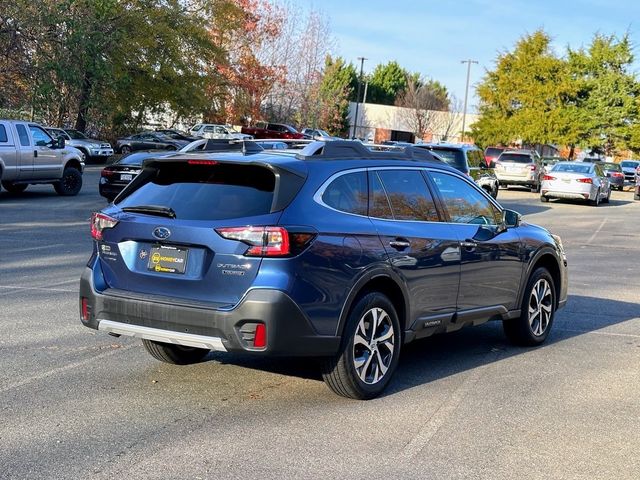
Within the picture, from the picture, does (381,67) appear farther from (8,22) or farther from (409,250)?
(409,250)

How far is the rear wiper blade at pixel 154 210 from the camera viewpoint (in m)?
5.81

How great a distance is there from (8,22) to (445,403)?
84.9 ft

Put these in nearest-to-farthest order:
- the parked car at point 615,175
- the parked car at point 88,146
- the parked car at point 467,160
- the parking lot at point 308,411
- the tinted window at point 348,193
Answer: the parking lot at point 308,411, the tinted window at point 348,193, the parked car at point 467,160, the parked car at point 88,146, the parked car at point 615,175

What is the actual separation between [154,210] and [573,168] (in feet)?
91.0

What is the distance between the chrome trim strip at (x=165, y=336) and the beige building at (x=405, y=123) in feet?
243

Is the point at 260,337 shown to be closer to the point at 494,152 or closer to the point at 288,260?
the point at 288,260

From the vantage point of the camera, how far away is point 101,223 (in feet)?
20.1

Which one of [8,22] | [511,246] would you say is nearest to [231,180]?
[511,246]

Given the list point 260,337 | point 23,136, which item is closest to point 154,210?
point 260,337

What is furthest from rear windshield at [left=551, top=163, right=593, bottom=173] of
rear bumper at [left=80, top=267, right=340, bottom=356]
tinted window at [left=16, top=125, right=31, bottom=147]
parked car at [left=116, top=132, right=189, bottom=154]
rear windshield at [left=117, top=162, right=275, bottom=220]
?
rear bumper at [left=80, top=267, right=340, bottom=356]

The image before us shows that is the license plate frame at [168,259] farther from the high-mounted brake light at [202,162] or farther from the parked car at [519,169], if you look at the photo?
the parked car at [519,169]

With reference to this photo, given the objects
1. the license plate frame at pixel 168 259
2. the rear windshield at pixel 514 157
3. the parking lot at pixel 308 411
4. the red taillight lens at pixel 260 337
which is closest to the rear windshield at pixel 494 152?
the rear windshield at pixel 514 157

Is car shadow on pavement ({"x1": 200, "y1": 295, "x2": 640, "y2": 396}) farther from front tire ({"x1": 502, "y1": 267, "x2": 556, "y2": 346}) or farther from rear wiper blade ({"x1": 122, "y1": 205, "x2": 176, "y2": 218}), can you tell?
rear wiper blade ({"x1": 122, "y1": 205, "x2": 176, "y2": 218})

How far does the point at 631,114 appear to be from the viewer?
2440 inches
